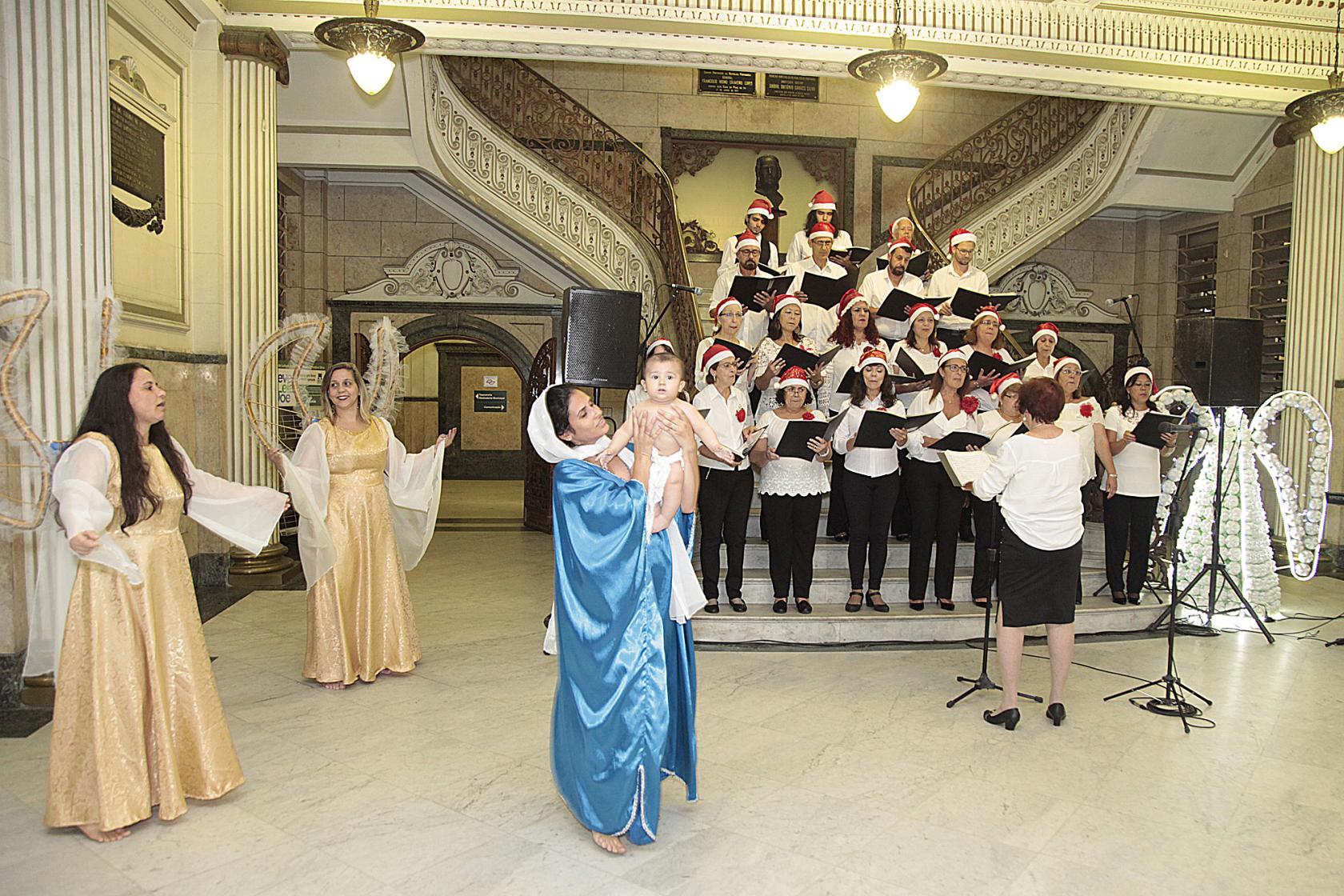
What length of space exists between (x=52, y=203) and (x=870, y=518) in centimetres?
465

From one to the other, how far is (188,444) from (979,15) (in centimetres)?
659

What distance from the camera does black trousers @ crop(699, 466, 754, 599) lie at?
582cm

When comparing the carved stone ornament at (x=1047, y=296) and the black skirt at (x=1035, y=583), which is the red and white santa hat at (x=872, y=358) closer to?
the black skirt at (x=1035, y=583)

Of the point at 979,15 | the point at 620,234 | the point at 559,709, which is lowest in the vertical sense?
the point at 559,709

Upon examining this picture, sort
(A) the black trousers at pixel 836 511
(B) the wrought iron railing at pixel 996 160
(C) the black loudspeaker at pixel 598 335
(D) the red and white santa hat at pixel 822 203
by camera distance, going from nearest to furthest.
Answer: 1. (C) the black loudspeaker at pixel 598 335
2. (A) the black trousers at pixel 836 511
3. (D) the red and white santa hat at pixel 822 203
4. (B) the wrought iron railing at pixel 996 160

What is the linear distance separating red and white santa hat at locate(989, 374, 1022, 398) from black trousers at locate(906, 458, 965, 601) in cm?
60

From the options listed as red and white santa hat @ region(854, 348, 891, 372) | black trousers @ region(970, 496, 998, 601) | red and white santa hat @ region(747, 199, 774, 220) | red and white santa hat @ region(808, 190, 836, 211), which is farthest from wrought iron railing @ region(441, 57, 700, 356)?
black trousers @ region(970, 496, 998, 601)

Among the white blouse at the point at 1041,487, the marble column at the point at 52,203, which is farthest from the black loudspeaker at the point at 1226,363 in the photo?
the marble column at the point at 52,203

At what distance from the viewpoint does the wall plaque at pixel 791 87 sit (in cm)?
1157

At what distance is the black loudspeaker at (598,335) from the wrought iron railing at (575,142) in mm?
5377

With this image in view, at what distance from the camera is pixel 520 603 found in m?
6.98

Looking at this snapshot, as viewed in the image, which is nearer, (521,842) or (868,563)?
(521,842)

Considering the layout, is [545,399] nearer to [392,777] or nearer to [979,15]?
[392,777]

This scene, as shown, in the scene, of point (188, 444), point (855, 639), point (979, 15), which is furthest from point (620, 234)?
point (855, 639)
